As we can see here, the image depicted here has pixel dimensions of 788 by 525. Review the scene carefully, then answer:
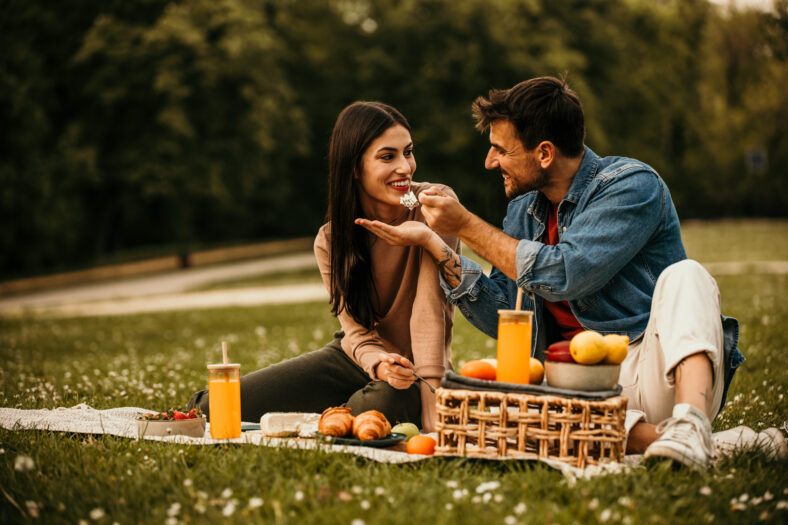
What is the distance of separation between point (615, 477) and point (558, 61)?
27.9 metres

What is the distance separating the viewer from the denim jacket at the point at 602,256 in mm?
3422

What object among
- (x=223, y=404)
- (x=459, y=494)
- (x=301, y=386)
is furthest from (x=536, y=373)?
(x=301, y=386)

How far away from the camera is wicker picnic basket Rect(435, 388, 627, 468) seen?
9.91ft

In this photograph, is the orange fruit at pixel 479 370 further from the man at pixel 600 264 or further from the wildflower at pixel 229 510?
the wildflower at pixel 229 510

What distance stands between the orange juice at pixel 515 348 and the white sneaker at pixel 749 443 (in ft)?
3.07

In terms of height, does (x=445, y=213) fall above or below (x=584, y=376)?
above

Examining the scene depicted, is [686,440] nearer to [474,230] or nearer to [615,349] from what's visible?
[615,349]

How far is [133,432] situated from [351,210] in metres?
1.61

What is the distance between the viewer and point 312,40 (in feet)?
103

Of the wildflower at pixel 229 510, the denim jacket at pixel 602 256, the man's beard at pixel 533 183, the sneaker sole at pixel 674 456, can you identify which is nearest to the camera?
the wildflower at pixel 229 510

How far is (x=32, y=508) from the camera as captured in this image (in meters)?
2.89

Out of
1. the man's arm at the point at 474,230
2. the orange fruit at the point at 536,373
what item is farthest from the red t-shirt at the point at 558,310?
the orange fruit at the point at 536,373

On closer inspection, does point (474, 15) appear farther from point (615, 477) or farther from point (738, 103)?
point (615, 477)

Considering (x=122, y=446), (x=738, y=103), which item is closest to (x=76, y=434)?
(x=122, y=446)
